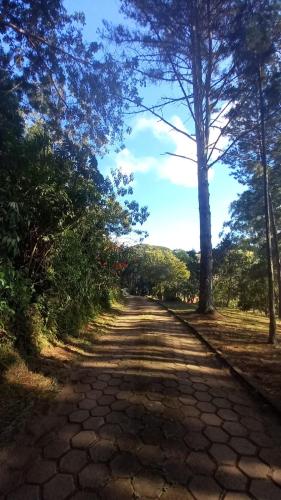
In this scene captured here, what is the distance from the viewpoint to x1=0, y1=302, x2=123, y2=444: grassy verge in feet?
13.1

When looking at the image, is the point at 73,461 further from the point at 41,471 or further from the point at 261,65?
the point at 261,65

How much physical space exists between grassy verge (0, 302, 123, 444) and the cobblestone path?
0.20 m

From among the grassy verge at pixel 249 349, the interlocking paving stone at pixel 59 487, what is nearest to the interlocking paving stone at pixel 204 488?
the interlocking paving stone at pixel 59 487

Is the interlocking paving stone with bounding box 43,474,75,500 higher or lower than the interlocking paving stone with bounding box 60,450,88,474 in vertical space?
lower

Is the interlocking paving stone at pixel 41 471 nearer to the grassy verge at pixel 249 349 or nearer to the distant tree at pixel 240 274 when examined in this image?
the grassy verge at pixel 249 349

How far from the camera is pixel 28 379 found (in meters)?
4.91

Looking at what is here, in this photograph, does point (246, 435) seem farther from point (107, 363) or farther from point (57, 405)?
point (107, 363)

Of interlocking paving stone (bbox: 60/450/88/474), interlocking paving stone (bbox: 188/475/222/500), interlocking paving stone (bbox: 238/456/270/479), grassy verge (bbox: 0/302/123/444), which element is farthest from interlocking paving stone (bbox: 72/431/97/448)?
interlocking paving stone (bbox: 238/456/270/479)

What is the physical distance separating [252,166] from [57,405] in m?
17.5

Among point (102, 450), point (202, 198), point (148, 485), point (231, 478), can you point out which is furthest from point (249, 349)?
point (202, 198)

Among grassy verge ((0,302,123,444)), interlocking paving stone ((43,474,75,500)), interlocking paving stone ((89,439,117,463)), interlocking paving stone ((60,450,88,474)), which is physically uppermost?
grassy verge ((0,302,123,444))

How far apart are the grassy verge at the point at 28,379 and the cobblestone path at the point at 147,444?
0.66 ft

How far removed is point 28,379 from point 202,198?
11.0 metres

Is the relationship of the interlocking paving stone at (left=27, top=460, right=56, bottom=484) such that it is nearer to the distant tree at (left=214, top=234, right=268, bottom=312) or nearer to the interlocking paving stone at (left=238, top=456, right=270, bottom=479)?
the interlocking paving stone at (left=238, top=456, right=270, bottom=479)
